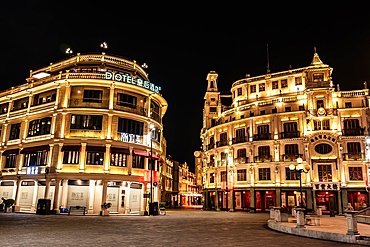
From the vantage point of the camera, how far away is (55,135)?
32.8 meters

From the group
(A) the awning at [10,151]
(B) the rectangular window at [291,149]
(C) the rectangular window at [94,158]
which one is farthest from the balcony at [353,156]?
(A) the awning at [10,151]

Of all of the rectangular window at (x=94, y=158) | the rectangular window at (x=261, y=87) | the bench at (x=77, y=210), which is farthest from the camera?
the rectangular window at (x=261, y=87)

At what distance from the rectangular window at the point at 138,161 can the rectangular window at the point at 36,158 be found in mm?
9238

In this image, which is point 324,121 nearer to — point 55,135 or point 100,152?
point 100,152

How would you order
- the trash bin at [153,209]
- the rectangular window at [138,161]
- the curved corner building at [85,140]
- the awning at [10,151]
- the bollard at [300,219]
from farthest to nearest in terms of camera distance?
the awning at [10,151] < the rectangular window at [138,161] < the trash bin at [153,209] < the curved corner building at [85,140] < the bollard at [300,219]

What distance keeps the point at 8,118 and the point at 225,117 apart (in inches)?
1336

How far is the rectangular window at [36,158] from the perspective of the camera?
33938 mm

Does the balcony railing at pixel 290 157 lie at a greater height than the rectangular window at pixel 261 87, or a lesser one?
lesser

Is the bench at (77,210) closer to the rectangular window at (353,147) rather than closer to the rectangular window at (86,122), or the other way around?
the rectangular window at (86,122)

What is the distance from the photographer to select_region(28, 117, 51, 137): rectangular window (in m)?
34.7

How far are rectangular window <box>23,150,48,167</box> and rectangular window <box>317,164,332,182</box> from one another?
36072mm

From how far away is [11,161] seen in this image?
3822 cm

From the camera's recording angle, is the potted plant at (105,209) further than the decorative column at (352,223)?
Yes

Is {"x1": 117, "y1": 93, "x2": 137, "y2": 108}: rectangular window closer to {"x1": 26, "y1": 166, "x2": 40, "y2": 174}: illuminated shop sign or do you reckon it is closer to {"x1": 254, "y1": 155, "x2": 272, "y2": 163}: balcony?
{"x1": 26, "y1": 166, "x2": 40, "y2": 174}: illuminated shop sign
